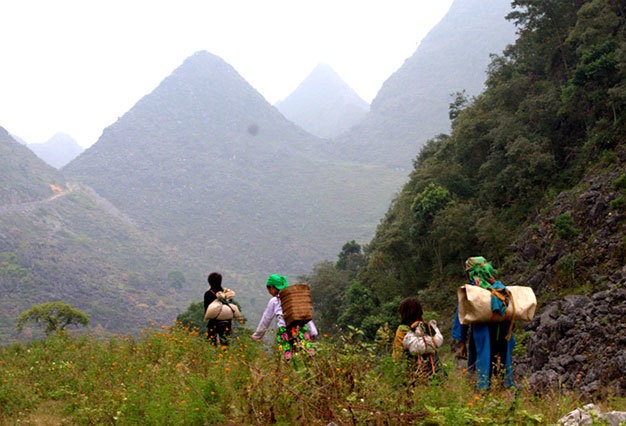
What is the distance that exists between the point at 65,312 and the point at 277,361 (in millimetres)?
29978

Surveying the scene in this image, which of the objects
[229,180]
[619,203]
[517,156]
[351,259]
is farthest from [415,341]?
[229,180]

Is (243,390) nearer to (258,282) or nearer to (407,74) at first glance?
(258,282)

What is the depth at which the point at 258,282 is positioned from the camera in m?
102

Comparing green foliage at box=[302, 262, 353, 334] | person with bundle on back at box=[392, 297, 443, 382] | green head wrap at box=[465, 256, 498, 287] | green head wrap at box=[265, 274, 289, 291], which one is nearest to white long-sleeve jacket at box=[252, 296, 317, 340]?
green head wrap at box=[265, 274, 289, 291]

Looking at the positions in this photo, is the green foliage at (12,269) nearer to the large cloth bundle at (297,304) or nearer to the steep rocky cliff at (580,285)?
the steep rocky cliff at (580,285)

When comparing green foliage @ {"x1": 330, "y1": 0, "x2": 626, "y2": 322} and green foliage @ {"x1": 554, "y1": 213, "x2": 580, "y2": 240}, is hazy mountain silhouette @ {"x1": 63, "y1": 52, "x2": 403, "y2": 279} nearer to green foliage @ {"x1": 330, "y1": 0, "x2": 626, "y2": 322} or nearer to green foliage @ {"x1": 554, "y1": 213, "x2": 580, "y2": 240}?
green foliage @ {"x1": 330, "y1": 0, "x2": 626, "y2": 322}

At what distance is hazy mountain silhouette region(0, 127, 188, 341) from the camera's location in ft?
217

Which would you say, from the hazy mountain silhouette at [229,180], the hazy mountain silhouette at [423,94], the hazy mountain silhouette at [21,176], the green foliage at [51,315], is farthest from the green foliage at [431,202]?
the hazy mountain silhouette at [423,94]

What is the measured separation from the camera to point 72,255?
269 ft

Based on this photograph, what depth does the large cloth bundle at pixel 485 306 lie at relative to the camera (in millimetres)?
4145

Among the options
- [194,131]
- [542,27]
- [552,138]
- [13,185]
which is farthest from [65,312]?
[194,131]

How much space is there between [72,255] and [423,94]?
136 metres

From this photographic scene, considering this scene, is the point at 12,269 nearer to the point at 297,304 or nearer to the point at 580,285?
the point at 580,285

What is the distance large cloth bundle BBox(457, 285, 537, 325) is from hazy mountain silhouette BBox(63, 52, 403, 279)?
106m
